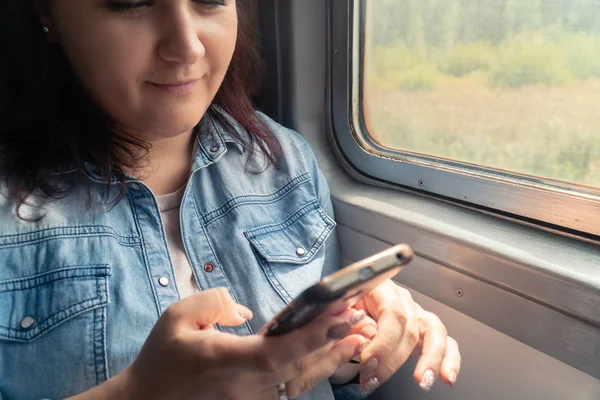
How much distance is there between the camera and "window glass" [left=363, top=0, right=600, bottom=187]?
35.4 inches

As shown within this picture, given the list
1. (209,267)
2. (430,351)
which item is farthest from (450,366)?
(209,267)

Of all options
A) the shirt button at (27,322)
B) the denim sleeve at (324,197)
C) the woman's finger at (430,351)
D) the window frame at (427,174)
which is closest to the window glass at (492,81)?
the window frame at (427,174)

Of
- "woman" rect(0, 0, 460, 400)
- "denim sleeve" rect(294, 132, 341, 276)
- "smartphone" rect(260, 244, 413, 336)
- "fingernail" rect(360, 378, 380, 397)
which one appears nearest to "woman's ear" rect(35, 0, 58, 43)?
"woman" rect(0, 0, 460, 400)

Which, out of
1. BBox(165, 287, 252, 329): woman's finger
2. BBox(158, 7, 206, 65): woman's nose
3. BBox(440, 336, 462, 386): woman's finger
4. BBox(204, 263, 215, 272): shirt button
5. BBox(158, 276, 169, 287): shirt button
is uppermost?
BBox(158, 7, 206, 65): woman's nose

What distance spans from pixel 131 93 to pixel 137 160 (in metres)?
0.16

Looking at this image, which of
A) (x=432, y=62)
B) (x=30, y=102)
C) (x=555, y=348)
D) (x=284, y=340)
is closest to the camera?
(x=284, y=340)

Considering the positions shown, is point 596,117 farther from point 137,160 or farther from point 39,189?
point 39,189

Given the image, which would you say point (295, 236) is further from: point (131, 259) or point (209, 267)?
point (131, 259)

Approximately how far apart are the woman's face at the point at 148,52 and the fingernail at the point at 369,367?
502mm

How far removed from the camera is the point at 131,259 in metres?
0.89

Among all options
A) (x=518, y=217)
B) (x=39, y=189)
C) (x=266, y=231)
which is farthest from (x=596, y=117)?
(x=39, y=189)

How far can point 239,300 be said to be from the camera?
3.15 ft

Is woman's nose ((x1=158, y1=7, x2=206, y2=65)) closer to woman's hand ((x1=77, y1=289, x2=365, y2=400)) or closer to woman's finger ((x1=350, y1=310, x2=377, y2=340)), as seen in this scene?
woman's hand ((x1=77, y1=289, x2=365, y2=400))

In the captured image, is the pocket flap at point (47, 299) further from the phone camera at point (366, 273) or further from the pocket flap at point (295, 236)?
the phone camera at point (366, 273)
